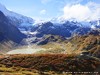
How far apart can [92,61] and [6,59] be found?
44.5m

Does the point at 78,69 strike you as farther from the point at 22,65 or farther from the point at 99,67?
the point at 22,65

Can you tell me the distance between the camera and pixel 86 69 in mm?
121812

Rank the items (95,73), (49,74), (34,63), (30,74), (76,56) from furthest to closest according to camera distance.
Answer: (76,56) < (34,63) < (95,73) < (49,74) < (30,74)

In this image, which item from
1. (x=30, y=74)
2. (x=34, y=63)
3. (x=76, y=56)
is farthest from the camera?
(x=76, y=56)

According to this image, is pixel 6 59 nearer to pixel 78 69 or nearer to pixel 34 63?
pixel 34 63

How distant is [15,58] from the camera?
134 metres

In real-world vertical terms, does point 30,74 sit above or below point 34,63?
below

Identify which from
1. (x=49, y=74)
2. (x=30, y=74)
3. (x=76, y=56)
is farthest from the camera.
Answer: (x=76, y=56)

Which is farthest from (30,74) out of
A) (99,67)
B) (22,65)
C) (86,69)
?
(99,67)

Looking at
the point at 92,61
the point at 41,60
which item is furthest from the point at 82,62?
the point at 41,60

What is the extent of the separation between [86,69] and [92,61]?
12796 millimetres

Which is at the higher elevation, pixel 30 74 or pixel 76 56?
pixel 76 56

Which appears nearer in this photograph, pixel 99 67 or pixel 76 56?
pixel 99 67

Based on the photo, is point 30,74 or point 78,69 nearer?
point 30,74
